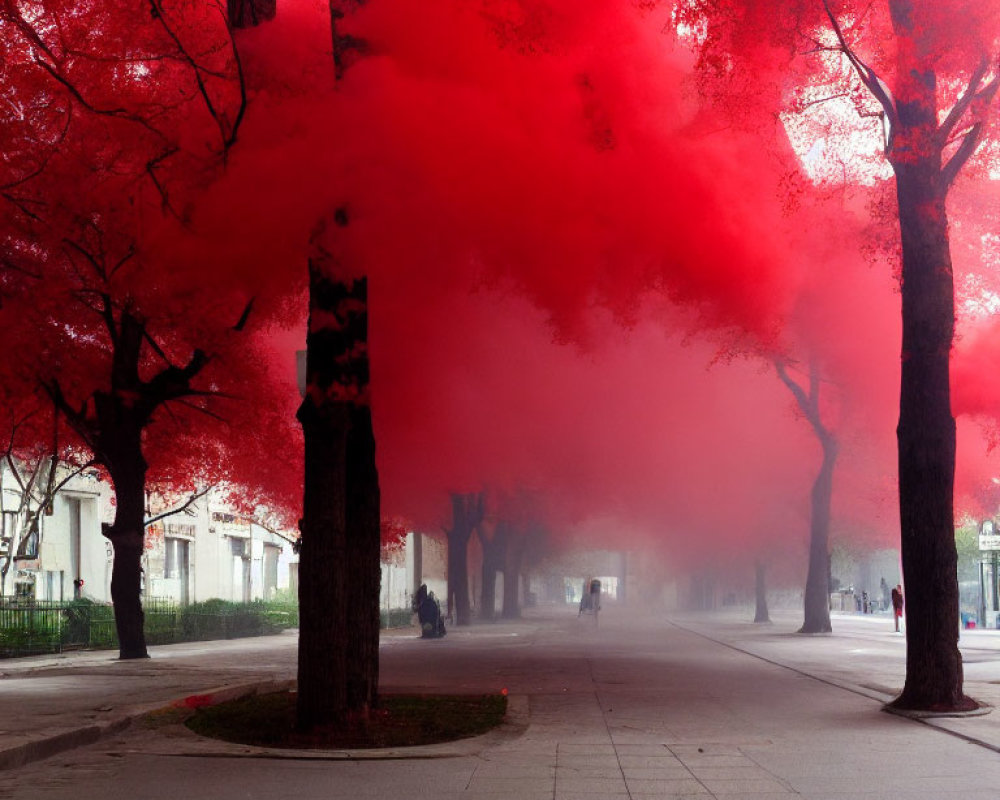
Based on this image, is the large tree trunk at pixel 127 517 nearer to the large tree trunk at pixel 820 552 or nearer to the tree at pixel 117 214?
the tree at pixel 117 214

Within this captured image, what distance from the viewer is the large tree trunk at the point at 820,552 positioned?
3528 centimetres

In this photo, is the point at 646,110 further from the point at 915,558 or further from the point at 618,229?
the point at 915,558

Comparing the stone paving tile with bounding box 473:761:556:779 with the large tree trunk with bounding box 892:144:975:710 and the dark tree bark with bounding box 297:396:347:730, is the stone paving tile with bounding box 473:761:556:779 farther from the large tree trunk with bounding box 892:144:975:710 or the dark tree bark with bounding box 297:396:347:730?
the large tree trunk with bounding box 892:144:975:710

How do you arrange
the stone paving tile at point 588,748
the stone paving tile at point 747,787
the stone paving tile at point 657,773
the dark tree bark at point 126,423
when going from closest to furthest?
the stone paving tile at point 747,787 → the stone paving tile at point 657,773 → the stone paving tile at point 588,748 → the dark tree bark at point 126,423

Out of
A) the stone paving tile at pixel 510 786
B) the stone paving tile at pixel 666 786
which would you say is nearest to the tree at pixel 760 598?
the stone paving tile at pixel 666 786

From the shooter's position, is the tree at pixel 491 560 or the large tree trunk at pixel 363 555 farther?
the tree at pixel 491 560

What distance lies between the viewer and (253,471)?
3122 centimetres

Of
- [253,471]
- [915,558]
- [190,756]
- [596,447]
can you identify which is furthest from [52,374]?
[596,447]

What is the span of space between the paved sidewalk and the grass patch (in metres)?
0.38

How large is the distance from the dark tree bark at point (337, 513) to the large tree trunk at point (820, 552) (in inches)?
962

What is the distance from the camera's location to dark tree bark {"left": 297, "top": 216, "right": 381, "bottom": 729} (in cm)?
1152

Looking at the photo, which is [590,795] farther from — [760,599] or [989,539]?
[760,599]

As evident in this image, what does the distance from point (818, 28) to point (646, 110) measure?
277 cm

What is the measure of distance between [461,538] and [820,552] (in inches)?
598
